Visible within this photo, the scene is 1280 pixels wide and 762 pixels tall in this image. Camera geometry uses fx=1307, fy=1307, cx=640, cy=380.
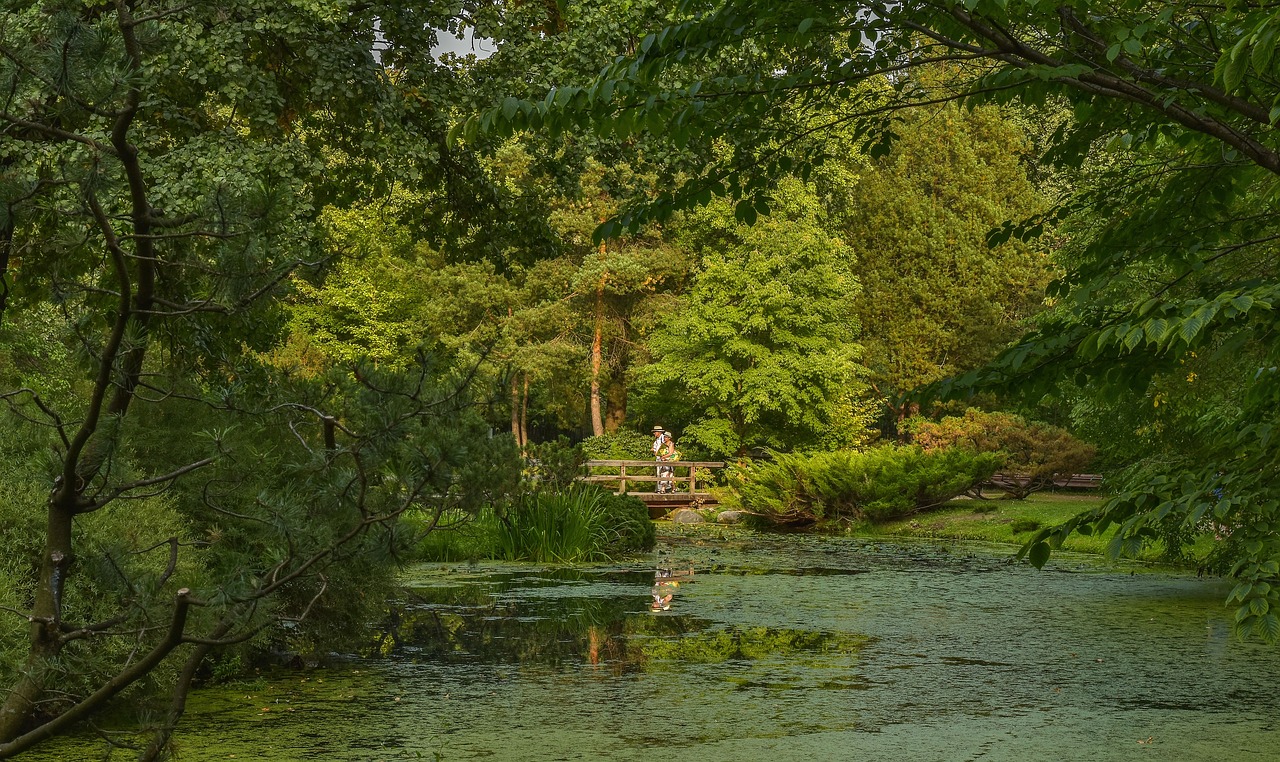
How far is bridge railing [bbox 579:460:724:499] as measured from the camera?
25359mm

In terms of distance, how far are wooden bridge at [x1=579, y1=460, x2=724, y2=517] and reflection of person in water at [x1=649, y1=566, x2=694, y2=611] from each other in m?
10.4

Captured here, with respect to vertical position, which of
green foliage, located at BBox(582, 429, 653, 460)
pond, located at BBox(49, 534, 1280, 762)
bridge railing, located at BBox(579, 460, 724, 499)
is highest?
green foliage, located at BBox(582, 429, 653, 460)

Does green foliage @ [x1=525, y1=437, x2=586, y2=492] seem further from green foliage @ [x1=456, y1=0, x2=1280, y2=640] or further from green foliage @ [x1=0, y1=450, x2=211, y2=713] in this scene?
green foliage @ [x1=456, y1=0, x2=1280, y2=640]

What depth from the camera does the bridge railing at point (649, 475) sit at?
25.4m

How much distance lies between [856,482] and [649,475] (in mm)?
7063

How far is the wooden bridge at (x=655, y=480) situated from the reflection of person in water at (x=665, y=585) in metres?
10.4

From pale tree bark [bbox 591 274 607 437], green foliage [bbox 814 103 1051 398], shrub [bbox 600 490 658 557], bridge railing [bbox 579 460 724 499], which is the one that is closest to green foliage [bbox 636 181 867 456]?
green foliage [bbox 814 103 1051 398]

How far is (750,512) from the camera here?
2197 cm

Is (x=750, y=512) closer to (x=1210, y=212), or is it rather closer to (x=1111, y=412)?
(x=1111, y=412)

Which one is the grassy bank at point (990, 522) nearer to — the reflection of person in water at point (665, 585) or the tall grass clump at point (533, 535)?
the reflection of person in water at point (665, 585)

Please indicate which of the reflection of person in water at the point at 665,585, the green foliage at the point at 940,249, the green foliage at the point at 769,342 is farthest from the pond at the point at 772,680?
the green foliage at the point at 940,249

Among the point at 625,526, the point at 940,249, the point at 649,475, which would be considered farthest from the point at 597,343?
the point at 625,526

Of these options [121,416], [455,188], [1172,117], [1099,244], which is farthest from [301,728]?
[455,188]

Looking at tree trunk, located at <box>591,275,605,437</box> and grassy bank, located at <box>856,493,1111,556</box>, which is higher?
tree trunk, located at <box>591,275,605,437</box>
